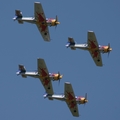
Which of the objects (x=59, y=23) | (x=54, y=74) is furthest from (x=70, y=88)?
(x=59, y=23)

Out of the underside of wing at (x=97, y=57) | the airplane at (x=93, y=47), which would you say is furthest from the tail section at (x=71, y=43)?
the underside of wing at (x=97, y=57)

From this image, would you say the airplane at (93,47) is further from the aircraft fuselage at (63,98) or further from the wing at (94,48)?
the aircraft fuselage at (63,98)

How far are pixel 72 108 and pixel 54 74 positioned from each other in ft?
27.0

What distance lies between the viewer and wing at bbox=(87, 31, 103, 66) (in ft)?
412

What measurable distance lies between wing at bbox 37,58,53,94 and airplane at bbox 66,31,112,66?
699cm

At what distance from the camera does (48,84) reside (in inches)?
5098

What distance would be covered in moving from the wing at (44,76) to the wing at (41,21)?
252 inches

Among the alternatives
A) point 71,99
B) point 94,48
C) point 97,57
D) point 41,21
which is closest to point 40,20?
point 41,21

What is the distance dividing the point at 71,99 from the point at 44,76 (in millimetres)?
6741

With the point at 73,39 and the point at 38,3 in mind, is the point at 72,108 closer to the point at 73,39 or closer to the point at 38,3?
the point at 73,39

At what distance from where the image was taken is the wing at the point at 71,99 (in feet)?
412

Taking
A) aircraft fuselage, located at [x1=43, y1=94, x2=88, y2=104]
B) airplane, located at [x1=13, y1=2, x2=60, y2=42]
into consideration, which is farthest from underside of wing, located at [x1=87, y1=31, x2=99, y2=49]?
aircraft fuselage, located at [x1=43, y1=94, x2=88, y2=104]

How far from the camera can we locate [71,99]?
12825cm

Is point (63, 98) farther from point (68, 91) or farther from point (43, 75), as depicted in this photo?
point (43, 75)
